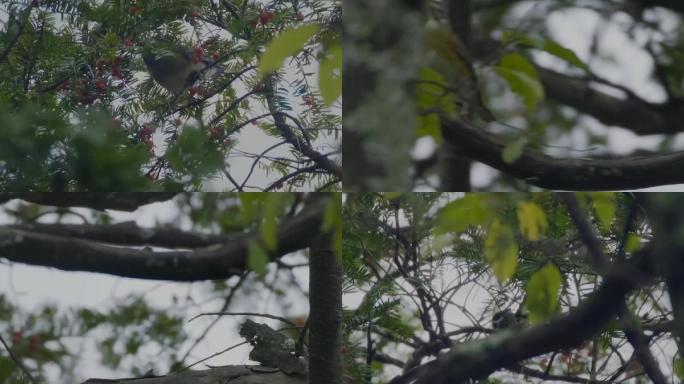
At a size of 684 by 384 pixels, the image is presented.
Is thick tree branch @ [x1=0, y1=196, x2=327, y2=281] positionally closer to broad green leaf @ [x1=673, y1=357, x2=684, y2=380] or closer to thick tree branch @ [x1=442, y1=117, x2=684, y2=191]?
thick tree branch @ [x1=442, y1=117, x2=684, y2=191]

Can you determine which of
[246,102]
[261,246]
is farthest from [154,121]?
[261,246]

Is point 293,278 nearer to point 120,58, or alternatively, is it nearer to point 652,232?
point 652,232

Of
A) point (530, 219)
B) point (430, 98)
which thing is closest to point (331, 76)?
point (430, 98)

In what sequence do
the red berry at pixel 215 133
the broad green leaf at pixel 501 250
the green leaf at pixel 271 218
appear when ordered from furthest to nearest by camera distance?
the red berry at pixel 215 133 → the broad green leaf at pixel 501 250 → the green leaf at pixel 271 218

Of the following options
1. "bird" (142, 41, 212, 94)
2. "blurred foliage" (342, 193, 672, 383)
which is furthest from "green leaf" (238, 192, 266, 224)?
"bird" (142, 41, 212, 94)

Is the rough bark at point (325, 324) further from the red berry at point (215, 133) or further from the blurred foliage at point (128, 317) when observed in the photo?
the red berry at point (215, 133)

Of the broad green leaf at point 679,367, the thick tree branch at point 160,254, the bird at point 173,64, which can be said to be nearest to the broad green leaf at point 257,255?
the thick tree branch at point 160,254

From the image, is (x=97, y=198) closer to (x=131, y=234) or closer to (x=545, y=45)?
(x=131, y=234)
